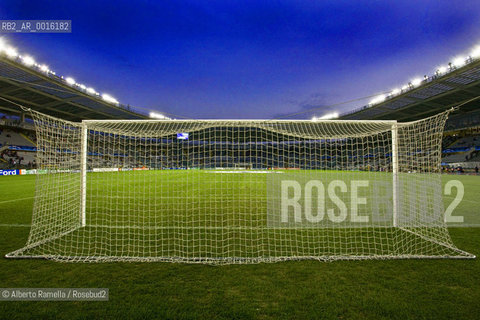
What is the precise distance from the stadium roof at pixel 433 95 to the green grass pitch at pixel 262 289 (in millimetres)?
22629

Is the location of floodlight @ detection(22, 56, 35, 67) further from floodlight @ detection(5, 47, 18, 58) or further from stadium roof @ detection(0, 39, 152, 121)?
floodlight @ detection(5, 47, 18, 58)

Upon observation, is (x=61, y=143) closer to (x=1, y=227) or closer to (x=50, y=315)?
(x=1, y=227)

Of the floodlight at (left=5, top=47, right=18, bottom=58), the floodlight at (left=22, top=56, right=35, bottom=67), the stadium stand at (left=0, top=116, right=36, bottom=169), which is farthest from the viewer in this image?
the stadium stand at (left=0, top=116, right=36, bottom=169)

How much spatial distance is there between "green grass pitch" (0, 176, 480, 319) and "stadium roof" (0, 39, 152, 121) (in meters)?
15.8

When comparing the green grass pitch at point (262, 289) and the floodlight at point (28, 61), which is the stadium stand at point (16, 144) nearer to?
the floodlight at point (28, 61)

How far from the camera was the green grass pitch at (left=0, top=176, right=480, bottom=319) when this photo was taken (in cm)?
205

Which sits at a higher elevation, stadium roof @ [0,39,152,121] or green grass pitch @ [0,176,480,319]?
stadium roof @ [0,39,152,121]

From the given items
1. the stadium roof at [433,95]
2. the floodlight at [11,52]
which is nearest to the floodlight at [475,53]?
the stadium roof at [433,95]

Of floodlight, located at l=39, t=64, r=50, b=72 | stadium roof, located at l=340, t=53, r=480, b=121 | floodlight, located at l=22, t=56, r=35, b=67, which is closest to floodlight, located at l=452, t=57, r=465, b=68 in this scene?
stadium roof, located at l=340, t=53, r=480, b=121

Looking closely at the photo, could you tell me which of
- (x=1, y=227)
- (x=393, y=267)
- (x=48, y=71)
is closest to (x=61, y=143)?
(x=1, y=227)

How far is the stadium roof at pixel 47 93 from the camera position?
18.7m

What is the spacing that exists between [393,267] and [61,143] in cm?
581

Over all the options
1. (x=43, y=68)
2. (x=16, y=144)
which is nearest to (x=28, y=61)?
(x=43, y=68)

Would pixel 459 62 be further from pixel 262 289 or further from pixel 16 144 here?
pixel 16 144
